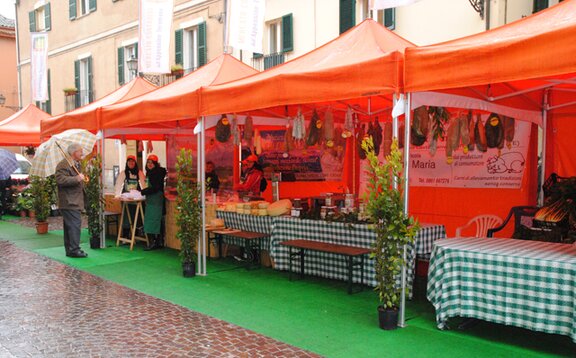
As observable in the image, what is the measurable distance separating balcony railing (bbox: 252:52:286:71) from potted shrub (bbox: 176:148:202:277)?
24.8 ft

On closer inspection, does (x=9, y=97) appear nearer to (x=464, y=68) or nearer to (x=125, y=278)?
(x=125, y=278)

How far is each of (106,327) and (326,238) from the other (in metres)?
3.01

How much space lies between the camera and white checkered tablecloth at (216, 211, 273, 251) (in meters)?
7.87

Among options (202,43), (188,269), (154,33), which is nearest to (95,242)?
(188,269)

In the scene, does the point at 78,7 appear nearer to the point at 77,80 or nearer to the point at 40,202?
the point at 77,80

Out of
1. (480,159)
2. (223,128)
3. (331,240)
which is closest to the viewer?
(331,240)

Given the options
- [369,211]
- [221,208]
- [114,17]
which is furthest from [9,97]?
[369,211]

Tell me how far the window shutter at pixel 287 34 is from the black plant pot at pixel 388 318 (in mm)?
10147

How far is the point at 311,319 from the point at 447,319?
1.38 m

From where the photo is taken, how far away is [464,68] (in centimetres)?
450

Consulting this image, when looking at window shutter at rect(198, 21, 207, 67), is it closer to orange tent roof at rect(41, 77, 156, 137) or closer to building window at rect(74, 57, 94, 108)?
orange tent roof at rect(41, 77, 156, 137)

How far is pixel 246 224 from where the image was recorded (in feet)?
27.0

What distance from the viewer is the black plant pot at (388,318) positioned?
197 inches

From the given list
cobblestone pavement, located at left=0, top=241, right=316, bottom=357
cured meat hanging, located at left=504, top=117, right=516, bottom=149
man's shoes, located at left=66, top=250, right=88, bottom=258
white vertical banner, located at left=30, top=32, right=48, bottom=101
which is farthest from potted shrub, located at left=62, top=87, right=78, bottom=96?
cured meat hanging, located at left=504, top=117, right=516, bottom=149
